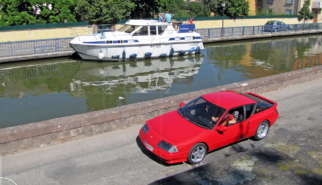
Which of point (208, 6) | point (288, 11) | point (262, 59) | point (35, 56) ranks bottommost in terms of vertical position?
point (262, 59)

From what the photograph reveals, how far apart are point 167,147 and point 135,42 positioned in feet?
50.3

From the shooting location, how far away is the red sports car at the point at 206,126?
5660mm

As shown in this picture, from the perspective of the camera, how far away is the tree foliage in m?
29.7

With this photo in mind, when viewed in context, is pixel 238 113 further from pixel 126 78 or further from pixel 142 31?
pixel 142 31

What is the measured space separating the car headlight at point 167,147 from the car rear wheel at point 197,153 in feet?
1.27

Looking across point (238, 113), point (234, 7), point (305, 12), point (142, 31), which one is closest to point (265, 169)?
point (238, 113)

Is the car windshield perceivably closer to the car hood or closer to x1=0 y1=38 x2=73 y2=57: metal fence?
the car hood

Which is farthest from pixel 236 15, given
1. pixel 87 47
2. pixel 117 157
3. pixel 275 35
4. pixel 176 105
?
pixel 117 157

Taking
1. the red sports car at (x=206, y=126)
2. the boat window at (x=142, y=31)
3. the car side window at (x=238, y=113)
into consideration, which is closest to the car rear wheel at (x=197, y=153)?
the red sports car at (x=206, y=126)

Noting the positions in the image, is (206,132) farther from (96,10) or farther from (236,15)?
(236,15)

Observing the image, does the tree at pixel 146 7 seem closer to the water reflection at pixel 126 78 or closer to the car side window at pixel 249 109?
the water reflection at pixel 126 78

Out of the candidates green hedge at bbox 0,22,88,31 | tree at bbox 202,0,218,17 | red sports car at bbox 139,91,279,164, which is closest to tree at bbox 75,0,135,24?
green hedge at bbox 0,22,88,31

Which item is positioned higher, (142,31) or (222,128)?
(142,31)

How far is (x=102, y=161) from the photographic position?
5992 mm
